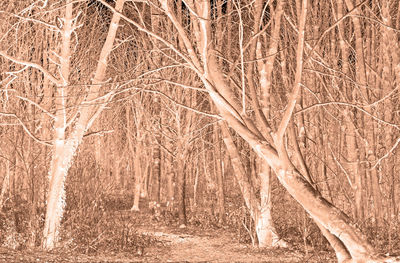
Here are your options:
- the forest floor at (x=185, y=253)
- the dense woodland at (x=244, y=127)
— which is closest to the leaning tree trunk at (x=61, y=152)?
the dense woodland at (x=244, y=127)

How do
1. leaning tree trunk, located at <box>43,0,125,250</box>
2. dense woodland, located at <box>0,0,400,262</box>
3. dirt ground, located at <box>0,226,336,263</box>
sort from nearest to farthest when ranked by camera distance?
dense woodland, located at <box>0,0,400,262</box>
dirt ground, located at <box>0,226,336,263</box>
leaning tree trunk, located at <box>43,0,125,250</box>

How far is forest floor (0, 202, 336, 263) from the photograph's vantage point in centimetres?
649

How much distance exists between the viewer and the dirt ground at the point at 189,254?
643cm

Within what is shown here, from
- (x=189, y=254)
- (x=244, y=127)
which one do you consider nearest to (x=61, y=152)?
(x=189, y=254)

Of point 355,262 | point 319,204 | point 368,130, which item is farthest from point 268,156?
point 368,130

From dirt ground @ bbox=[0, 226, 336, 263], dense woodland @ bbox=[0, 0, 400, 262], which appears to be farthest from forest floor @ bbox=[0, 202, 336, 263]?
dense woodland @ bbox=[0, 0, 400, 262]

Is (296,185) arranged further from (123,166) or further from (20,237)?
(123,166)

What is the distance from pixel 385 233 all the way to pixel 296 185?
4.79m

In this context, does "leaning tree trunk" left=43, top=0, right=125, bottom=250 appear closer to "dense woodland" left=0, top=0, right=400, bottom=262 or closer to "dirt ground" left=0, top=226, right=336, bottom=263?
"dense woodland" left=0, top=0, right=400, bottom=262

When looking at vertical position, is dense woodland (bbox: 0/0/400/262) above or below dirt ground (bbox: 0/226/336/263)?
above

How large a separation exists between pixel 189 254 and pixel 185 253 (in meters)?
0.15

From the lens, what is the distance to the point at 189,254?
8.19 m

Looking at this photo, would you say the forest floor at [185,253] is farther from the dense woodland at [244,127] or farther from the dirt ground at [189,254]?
the dense woodland at [244,127]

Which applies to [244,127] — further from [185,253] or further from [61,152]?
[185,253]
